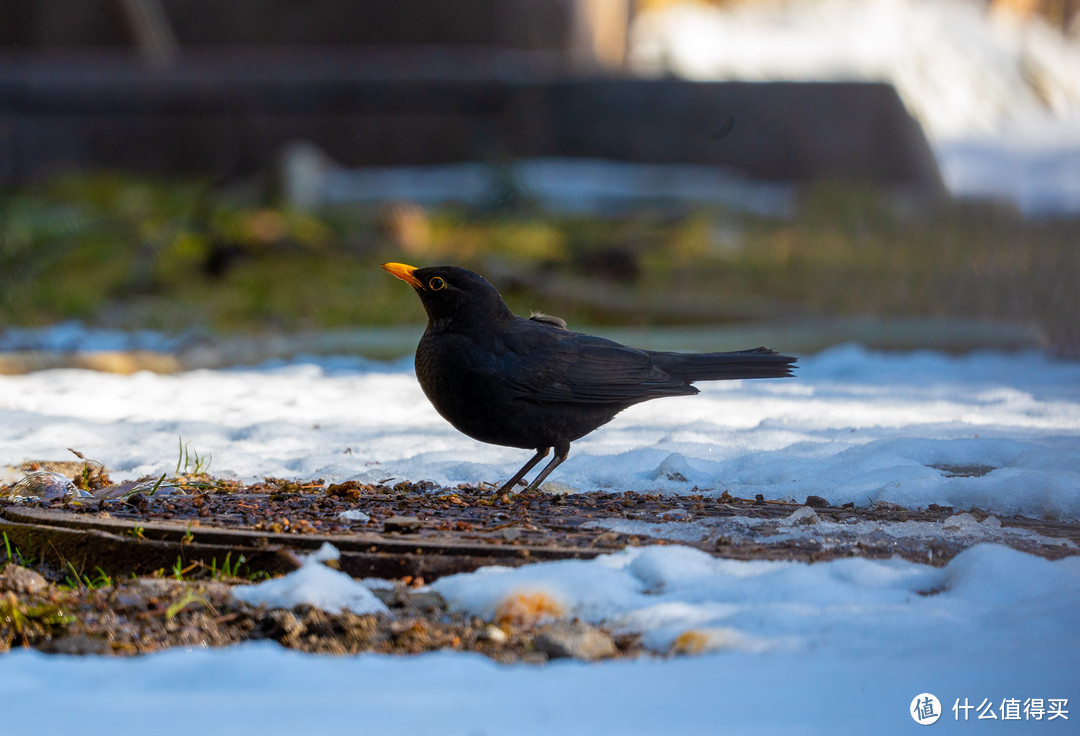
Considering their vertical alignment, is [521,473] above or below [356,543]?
above

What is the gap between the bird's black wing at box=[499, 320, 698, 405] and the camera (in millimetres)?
2779

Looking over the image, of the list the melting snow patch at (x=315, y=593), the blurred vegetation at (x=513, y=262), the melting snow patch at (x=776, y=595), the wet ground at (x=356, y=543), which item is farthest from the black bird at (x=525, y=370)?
the blurred vegetation at (x=513, y=262)

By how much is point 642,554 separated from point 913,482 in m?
1.01

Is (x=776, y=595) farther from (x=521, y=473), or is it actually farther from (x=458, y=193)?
(x=458, y=193)

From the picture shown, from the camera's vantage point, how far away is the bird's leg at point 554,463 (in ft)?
9.48

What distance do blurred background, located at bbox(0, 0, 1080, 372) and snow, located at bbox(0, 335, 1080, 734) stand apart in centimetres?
186

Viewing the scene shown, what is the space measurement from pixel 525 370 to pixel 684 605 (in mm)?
943

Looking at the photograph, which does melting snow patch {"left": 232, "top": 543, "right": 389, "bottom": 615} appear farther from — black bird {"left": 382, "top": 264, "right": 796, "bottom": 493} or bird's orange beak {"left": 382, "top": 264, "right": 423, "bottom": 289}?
bird's orange beak {"left": 382, "top": 264, "right": 423, "bottom": 289}

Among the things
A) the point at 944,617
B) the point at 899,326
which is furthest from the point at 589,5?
the point at 944,617

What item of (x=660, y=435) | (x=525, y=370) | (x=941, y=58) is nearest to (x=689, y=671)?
(x=525, y=370)

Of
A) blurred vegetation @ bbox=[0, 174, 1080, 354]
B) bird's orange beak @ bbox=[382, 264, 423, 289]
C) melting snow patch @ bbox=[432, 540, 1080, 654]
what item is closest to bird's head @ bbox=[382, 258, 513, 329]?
bird's orange beak @ bbox=[382, 264, 423, 289]

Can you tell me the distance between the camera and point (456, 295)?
→ 9.36ft

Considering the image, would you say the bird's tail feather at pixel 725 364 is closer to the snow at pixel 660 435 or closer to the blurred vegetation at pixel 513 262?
the snow at pixel 660 435

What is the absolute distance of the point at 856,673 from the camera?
1.74m
